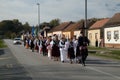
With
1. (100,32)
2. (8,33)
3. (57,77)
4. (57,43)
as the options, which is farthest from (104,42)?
(8,33)

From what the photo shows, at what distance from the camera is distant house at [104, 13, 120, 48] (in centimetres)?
5847

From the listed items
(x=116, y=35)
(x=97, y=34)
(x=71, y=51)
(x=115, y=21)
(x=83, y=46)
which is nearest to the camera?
(x=83, y=46)

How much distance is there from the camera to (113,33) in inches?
2375

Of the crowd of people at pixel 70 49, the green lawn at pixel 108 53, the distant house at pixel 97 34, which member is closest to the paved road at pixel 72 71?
the crowd of people at pixel 70 49

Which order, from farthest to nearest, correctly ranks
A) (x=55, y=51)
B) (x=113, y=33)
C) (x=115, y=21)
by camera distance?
1. (x=115, y=21)
2. (x=113, y=33)
3. (x=55, y=51)

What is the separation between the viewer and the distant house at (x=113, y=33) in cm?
5847

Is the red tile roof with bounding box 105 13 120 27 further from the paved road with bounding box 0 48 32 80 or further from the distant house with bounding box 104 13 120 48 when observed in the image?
the paved road with bounding box 0 48 32 80

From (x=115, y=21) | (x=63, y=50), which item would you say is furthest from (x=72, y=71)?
(x=115, y=21)

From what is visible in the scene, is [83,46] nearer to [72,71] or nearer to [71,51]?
[71,51]

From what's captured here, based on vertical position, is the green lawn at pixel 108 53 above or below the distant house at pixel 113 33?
below

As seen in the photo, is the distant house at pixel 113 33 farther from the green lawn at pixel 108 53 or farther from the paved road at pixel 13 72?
the paved road at pixel 13 72

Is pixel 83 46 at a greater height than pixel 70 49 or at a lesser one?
greater

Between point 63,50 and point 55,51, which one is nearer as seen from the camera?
point 63,50

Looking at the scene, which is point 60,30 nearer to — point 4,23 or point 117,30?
point 117,30
